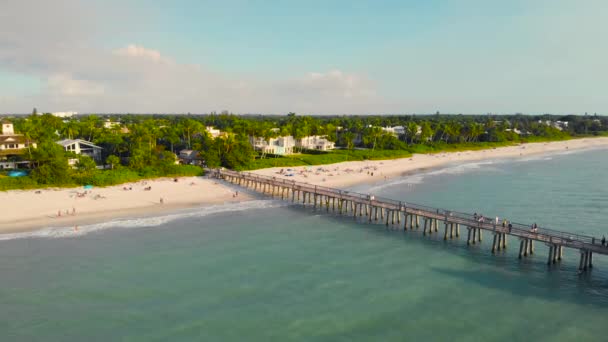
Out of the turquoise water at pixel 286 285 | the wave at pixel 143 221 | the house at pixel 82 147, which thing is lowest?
the turquoise water at pixel 286 285

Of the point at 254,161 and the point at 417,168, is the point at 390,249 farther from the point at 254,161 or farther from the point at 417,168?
the point at 417,168

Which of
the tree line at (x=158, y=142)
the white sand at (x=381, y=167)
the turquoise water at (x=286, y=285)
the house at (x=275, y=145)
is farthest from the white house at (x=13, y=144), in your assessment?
the house at (x=275, y=145)

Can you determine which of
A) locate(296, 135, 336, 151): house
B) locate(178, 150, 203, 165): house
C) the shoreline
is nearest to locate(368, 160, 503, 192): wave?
the shoreline

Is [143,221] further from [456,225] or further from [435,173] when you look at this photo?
[435,173]

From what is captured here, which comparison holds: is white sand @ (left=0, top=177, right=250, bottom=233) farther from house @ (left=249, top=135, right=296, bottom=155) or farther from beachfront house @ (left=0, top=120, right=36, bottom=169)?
house @ (left=249, top=135, right=296, bottom=155)

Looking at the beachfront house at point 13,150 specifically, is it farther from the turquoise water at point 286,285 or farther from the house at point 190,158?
the turquoise water at point 286,285

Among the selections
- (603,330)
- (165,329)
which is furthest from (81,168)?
(603,330)

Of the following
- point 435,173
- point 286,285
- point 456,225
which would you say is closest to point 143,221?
point 286,285
